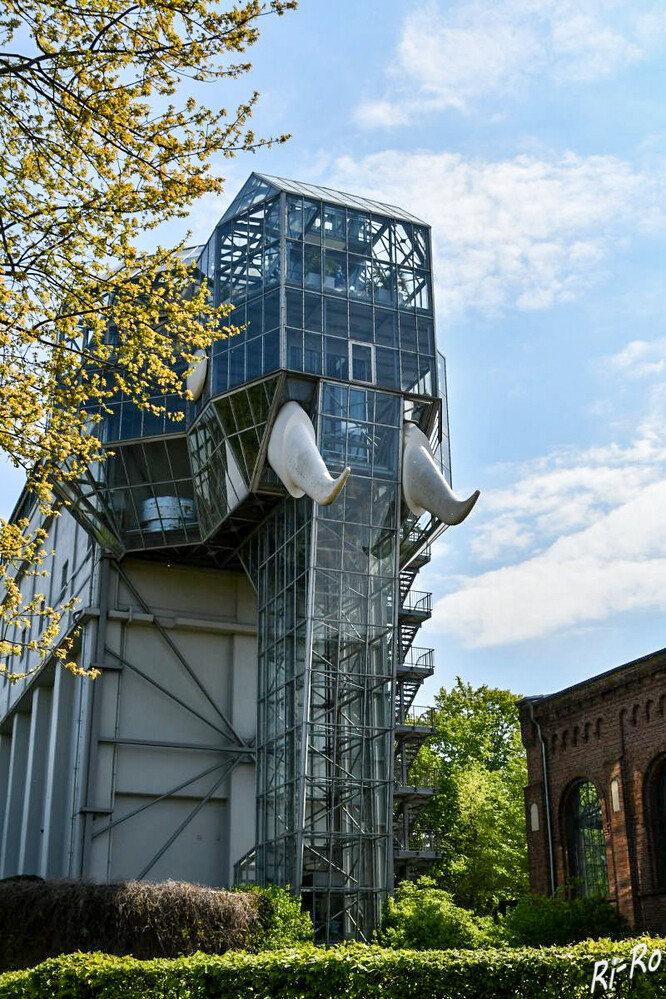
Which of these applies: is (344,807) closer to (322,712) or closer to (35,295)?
(322,712)

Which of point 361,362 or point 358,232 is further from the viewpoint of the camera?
point 358,232

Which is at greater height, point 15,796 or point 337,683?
point 337,683

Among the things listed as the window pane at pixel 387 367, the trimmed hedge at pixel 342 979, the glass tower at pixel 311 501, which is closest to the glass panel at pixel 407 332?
the glass tower at pixel 311 501

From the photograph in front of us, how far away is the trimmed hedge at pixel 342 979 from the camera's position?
1734 centimetres

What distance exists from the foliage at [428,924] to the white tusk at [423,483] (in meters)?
11.3

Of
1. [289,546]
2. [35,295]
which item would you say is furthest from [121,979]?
[289,546]

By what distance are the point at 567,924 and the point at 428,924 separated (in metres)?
5.91

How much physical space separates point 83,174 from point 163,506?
2859 centimetres

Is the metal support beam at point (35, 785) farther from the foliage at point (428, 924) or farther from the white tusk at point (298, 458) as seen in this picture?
the white tusk at point (298, 458)

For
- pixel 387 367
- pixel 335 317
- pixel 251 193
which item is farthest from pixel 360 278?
pixel 251 193

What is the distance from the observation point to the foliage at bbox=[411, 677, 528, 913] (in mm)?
48406

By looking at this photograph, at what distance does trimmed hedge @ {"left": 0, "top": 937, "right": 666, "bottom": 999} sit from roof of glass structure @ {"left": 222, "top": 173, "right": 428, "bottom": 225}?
2916 cm

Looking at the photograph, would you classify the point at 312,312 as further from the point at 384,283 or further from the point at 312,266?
the point at 384,283

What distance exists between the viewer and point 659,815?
90.0 feet
